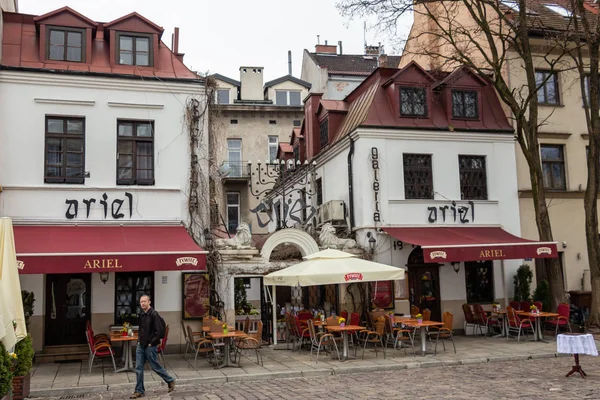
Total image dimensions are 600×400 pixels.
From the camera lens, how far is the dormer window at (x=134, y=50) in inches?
629

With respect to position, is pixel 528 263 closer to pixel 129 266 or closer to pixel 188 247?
pixel 188 247

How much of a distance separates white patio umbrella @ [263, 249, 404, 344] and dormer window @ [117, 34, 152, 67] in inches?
266

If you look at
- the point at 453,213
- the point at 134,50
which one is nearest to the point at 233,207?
the point at 453,213

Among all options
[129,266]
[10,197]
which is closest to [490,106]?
[129,266]

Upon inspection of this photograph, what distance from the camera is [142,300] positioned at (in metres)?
10.5

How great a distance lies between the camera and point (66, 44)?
15.5 m

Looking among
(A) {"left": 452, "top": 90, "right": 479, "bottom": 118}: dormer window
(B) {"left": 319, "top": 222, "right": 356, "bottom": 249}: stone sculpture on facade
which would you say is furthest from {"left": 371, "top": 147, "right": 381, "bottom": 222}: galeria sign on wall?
(A) {"left": 452, "top": 90, "right": 479, "bottom": 118}: dormer window

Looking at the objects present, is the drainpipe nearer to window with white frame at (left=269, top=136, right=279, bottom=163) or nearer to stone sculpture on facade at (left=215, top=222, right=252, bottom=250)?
stone sculpture on facade at (left=215, top=222, right=252, bottom=250)

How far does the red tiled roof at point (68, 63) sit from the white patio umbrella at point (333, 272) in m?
5.94

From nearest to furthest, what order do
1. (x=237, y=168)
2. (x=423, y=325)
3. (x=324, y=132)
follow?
(x=423, y=325) → (x=324, y=132) → (x=237, y=168)

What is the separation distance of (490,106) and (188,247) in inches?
451

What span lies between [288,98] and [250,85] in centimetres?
221

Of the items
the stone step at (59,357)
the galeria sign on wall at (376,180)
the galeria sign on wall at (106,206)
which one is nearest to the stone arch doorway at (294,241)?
the galeria sign on wall at (376,180)

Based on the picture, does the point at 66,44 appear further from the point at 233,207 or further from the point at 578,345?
the point at 233,207
